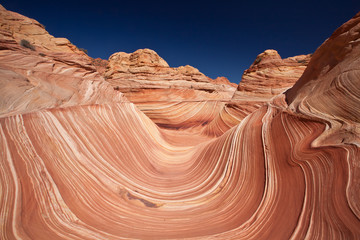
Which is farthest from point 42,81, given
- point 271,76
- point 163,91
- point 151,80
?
point 271,76

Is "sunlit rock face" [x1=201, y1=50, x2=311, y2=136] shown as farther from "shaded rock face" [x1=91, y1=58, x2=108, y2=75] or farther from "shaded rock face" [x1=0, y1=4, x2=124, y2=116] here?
"shaded rock face" [x1=91, y1=58, x2=108, y2=75]

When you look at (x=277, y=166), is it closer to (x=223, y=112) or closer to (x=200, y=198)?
(x=200, y=198)

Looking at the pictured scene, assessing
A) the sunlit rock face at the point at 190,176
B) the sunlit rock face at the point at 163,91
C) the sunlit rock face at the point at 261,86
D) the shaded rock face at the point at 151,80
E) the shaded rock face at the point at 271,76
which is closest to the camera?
the sunlit rock face at the point at 190,176

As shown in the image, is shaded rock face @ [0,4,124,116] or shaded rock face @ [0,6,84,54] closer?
shaded rock face @ [0,4,124,116]

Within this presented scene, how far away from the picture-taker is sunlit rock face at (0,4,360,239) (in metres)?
1.42

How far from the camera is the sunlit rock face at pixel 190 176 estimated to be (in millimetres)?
1419

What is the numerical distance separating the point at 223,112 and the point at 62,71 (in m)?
7.19

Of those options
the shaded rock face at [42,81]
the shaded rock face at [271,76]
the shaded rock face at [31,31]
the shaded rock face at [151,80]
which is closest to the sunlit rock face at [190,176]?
the shaded rock face at [42,81]

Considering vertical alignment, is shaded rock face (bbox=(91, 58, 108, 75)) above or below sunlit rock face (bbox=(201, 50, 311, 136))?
above

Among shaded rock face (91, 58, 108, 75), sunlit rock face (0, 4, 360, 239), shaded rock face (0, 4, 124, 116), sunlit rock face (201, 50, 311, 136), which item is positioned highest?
shaded rock face (91, 58, 108, 75)

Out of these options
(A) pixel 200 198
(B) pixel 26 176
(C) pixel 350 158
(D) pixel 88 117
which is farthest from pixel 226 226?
(D) pixel 88 117

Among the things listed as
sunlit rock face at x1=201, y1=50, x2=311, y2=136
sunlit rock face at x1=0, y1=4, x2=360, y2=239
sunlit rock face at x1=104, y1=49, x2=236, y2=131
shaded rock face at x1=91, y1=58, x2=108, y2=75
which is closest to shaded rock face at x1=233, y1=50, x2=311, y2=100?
sunlit rock face at x1=201, y1=50, x2=311, y2=136

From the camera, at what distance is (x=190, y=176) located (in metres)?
3.22

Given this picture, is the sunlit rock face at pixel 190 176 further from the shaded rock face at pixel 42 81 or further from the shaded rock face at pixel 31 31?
the shaded rock face at pixel 31 31
